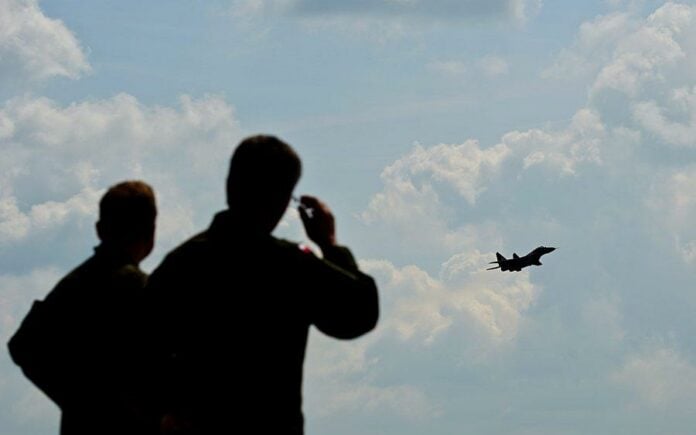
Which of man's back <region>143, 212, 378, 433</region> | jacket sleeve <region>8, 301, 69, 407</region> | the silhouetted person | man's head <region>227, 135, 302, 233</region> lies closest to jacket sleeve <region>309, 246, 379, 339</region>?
man's back <region>143, 212, 378, 433</region>

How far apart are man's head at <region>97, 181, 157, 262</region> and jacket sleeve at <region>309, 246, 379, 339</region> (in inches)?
55.7

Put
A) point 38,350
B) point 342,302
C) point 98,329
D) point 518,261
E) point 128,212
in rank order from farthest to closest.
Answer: point 518,261
point 38,350
point 98,329
point 128,212
point 342,302

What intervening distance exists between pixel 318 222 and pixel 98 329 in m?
1.73

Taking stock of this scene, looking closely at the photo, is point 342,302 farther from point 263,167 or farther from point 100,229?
point 100,229

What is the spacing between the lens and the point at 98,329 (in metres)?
7.43

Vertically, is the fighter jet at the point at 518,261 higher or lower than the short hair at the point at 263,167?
higher

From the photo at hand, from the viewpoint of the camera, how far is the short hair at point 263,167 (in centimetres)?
616

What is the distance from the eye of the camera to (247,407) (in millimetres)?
6117

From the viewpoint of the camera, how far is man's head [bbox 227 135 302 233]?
616 cm

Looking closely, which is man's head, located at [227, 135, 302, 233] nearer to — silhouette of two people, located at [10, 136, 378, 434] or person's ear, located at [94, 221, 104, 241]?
silhouette of two people, located at [10, 136, 378, 434]

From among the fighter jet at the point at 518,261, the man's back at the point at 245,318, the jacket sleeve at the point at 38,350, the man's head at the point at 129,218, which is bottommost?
the man's back at the point at 245,318

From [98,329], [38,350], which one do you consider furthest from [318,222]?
[38,350]

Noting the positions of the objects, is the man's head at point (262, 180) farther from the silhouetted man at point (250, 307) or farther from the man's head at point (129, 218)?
the man's head at point (129, 218)

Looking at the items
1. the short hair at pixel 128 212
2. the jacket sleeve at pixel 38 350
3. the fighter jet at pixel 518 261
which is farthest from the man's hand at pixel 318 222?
the fighter jet at pixel 518 261
